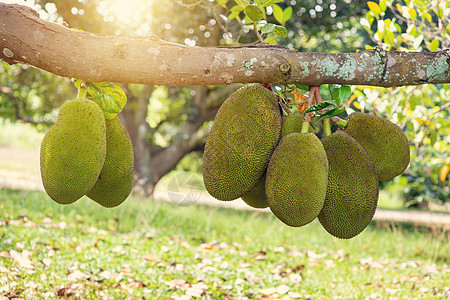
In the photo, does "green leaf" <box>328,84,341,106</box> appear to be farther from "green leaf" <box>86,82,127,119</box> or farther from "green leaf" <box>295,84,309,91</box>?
"green leaf" <box>86,82,127,119</box>

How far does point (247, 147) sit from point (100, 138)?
1.38ft

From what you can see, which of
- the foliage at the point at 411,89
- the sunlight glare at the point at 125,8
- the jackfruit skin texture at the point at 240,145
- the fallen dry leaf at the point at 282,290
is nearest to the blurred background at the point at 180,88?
the sunlight glare at the point at 125,8

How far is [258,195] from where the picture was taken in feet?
4.56

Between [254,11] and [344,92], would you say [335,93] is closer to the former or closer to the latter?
[344,92]

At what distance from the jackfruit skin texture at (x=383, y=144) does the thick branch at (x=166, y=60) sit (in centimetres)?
15

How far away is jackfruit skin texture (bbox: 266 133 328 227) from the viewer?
45.8 inches

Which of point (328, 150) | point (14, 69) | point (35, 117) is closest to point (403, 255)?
point (328, 150)

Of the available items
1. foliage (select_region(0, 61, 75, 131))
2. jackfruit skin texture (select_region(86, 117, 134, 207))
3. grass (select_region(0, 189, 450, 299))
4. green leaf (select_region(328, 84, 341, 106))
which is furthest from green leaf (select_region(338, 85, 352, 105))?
foliage (select_region(0, 61, 75, 131))

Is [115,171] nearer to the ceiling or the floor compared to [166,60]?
nearer to the floor

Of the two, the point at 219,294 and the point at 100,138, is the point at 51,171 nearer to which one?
the point at 100,138

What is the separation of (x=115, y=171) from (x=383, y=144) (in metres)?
0.83

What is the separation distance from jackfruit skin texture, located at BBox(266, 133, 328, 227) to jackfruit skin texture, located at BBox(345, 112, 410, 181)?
246 mm

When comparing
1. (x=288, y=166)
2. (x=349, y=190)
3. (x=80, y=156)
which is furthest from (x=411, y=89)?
(x=80, y=156)

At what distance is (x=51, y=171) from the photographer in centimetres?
122
